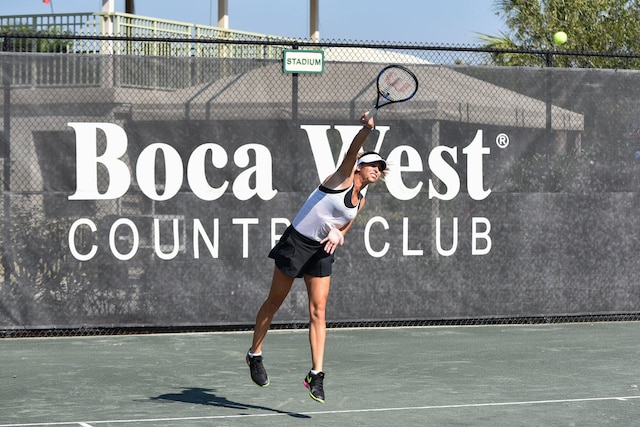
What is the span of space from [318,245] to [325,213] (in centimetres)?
25

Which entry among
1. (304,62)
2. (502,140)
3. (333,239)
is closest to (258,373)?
(333,239)

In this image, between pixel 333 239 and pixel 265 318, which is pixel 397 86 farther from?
pixel 265 318

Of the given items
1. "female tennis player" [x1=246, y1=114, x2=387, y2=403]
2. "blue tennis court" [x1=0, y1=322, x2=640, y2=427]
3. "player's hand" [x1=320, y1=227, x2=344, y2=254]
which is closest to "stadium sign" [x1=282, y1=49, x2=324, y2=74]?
"blue tennis court" [x1=0, y1=322, x2=640, y2=427]

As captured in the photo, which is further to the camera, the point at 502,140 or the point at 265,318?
the point at 502,140

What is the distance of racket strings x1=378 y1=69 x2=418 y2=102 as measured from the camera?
26.0 feet

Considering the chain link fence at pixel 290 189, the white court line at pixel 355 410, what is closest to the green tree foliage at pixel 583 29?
the chain link fence at pixel 290 189

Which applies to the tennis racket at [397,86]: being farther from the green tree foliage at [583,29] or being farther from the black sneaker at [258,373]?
the green tree foliage at [583,29]

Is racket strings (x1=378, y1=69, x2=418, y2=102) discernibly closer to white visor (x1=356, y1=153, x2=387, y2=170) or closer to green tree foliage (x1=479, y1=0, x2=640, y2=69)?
white visor (x1=356, y1=153, x2=387, y2=170)

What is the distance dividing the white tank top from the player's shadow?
114cm

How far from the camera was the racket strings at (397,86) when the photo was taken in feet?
26.0

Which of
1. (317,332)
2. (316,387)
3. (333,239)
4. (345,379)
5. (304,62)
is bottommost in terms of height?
(345,379)

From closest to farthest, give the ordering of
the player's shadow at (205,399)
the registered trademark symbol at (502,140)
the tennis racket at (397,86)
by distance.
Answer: the player's shadow at (205,399), the tennis racket at (397,86), the registered trademark symbol at (502,140)

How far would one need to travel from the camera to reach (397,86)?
7.98 meters

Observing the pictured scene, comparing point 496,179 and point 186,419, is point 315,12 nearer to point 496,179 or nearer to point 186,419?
point 496,179
